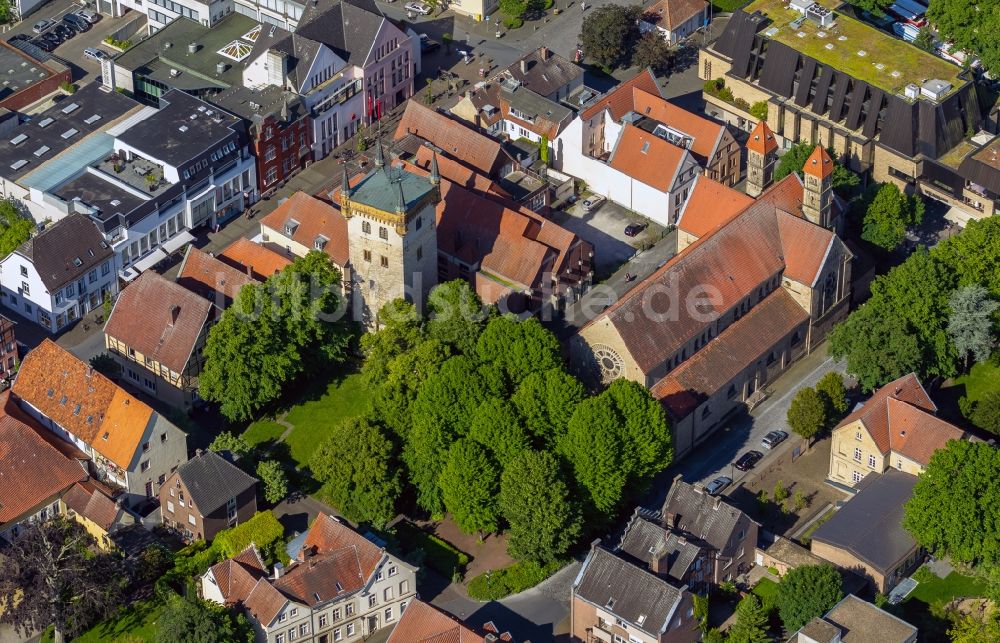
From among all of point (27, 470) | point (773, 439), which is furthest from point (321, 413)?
point (773, 439)

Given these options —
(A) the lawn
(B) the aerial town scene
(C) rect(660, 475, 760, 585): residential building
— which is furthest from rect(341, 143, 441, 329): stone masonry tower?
(C) rect(660, 475, 760, 585): residential building

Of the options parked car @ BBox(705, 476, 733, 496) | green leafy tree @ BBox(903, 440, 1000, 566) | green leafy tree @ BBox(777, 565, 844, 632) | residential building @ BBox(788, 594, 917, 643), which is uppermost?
green leafy tree @ BBox(903, 440, 1000, 566)

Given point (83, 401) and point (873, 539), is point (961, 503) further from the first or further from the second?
point (83, 401)

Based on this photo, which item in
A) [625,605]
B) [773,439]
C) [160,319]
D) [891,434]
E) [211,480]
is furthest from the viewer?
[160,319]

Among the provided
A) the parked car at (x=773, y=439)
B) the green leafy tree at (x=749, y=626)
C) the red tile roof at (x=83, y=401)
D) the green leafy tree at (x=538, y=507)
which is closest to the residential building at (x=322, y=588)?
the green leafy tree at (x=538, y=507)

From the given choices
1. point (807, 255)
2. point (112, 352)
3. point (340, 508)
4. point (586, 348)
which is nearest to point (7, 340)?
point (112, 352)

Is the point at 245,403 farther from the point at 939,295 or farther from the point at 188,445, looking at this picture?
the point at 939,295

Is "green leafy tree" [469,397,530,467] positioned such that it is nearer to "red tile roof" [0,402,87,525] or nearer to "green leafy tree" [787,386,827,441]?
"green leafy tree" [787,386,827,441]
